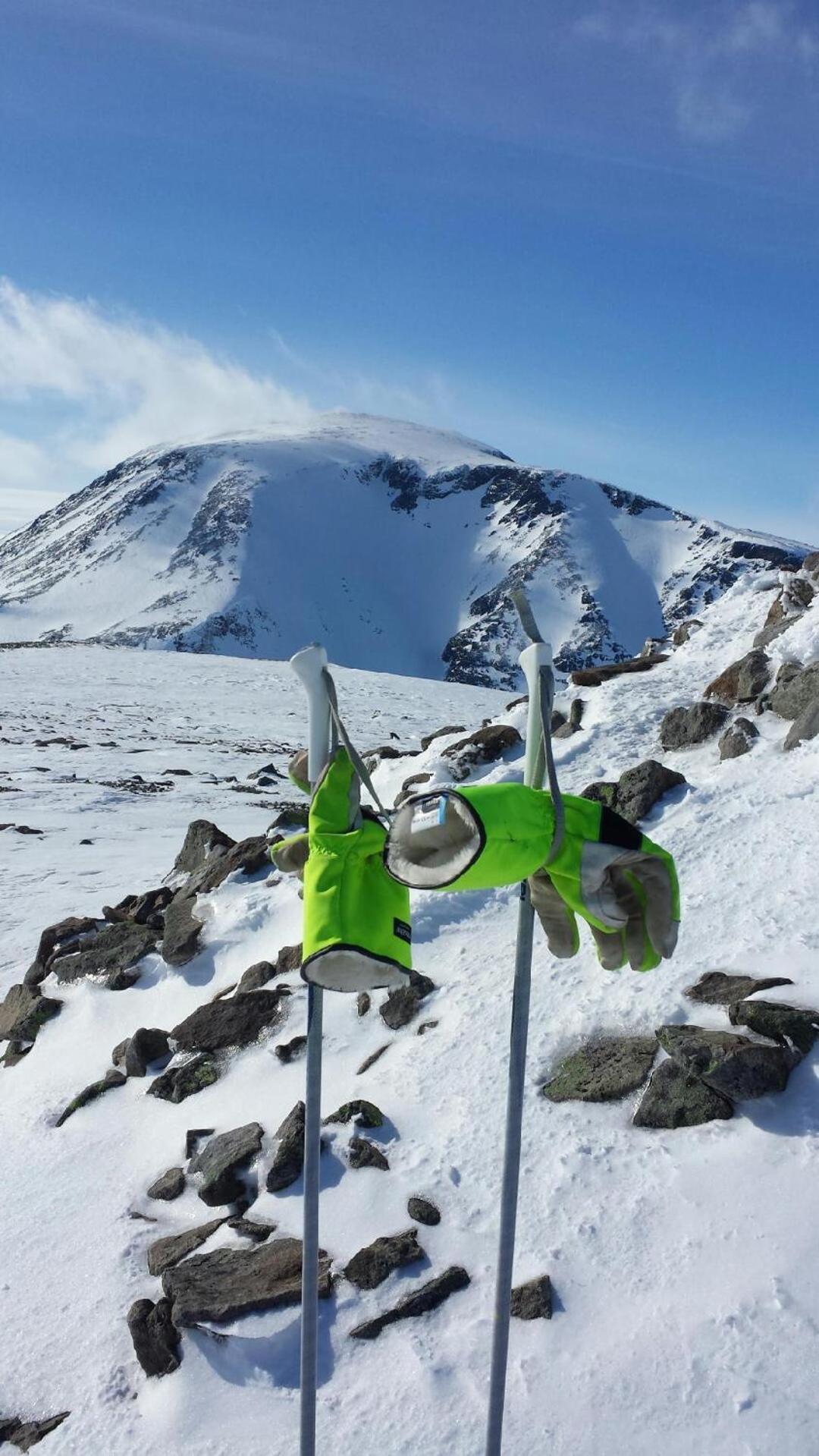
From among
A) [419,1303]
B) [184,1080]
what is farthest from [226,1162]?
[419,1303]

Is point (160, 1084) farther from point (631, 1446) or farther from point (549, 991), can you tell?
point (631, 1446)

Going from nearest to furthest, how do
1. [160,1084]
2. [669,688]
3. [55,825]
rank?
[160,1084] < [669,688] < [55,825]

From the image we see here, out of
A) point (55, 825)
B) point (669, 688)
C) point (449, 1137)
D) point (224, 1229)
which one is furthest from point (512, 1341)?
point (55, 825)

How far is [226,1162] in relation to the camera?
6.36 metres

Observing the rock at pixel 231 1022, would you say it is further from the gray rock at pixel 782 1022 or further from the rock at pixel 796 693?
the rock at pixel 796 693

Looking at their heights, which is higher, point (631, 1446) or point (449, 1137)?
point (449, 1137)

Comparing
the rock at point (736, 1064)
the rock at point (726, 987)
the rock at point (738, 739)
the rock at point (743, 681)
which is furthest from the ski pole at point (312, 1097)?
the rock at point (743, 681)

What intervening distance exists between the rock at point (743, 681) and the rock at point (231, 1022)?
22.7 feet

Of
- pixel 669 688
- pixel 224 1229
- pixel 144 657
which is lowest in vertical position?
pixel 224 1229

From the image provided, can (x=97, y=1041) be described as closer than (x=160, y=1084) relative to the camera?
No

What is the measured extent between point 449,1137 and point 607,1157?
1.08 metres

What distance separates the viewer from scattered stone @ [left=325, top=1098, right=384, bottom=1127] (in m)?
6.38

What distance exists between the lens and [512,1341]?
4.71 m

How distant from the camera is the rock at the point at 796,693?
10.3 metres
